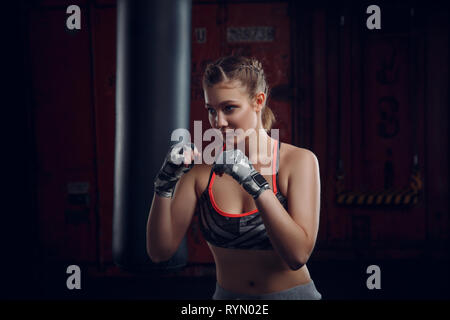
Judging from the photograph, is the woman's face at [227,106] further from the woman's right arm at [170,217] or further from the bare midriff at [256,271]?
the bare midriff at [256,271]

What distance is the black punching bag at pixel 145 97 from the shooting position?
149cm

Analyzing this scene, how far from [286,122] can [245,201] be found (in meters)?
2.42

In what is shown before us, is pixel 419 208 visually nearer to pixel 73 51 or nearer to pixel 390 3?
pixel 390 3

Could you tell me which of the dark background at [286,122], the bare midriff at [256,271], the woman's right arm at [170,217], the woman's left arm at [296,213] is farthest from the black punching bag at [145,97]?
the dark background at [286,122]

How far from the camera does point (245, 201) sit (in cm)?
117

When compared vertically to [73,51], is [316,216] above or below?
below

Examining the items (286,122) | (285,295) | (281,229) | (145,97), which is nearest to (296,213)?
(281,229)

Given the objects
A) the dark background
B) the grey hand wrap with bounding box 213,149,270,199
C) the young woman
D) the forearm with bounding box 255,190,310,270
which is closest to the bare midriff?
the young woman

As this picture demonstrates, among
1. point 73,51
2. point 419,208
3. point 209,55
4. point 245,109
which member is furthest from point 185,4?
point 419,208

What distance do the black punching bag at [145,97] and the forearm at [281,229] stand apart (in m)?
0.65

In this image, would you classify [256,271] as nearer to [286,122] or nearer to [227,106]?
[227,106]

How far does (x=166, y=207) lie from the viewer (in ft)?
3.68

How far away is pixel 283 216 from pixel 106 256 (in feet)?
9.59

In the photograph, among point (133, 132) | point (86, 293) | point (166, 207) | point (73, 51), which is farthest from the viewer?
point (73, 51)
